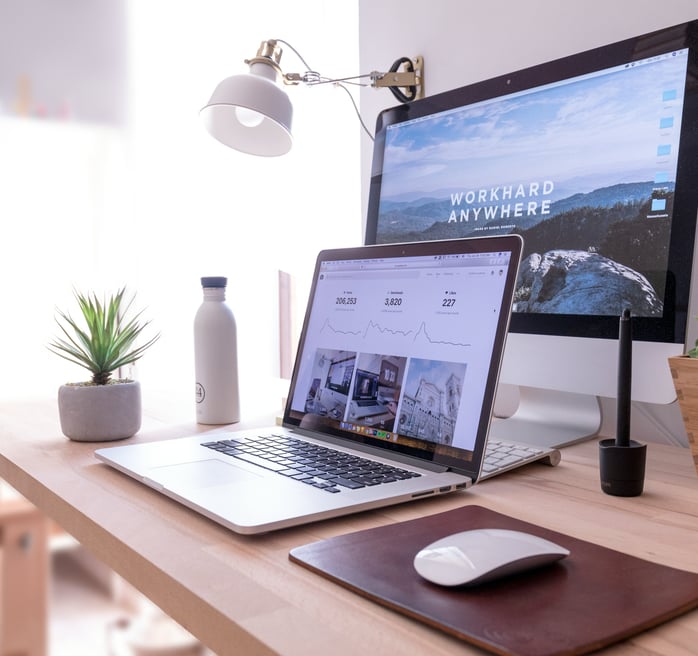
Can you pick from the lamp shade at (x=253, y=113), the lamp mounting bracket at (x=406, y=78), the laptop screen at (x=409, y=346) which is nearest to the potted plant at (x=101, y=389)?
the laptop screen at (x=409, y=346)

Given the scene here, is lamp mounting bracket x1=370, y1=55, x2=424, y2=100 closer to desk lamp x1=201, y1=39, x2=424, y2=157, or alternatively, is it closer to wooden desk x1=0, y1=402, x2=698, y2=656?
desk lamp x1=201, y1=39, x2=424, y2=157

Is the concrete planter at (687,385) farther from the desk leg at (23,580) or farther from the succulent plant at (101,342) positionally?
the desk leg at (23,580)

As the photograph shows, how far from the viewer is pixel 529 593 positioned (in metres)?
0.44

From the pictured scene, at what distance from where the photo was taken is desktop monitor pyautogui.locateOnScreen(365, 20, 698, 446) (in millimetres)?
807

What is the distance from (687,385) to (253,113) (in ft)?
2.80

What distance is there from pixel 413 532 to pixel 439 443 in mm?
185

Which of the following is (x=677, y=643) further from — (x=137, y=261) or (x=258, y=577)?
(x=137, y=261)

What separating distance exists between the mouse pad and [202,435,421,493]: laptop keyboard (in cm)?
12

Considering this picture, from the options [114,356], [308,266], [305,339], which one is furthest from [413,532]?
[308,266]

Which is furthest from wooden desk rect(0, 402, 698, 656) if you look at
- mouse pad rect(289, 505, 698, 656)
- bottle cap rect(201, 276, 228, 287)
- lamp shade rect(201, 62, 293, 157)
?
lamp shade rect(201, 62, 293, 157)

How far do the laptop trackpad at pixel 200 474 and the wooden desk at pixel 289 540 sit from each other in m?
0.02

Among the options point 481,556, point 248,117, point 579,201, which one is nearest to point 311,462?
point 481,556

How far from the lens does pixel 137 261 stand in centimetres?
229

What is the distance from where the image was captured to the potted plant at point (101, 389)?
95 cm
